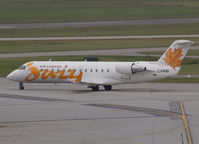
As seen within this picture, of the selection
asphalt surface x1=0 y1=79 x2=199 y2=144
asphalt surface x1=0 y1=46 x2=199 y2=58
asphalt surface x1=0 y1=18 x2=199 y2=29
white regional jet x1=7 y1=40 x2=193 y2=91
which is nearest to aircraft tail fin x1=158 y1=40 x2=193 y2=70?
white regional jet x1=7 y1=40 x2=193 y2=91

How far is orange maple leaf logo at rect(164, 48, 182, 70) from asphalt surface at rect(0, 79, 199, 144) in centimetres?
261

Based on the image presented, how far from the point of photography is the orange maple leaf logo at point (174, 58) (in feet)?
154

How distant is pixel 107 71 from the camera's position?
160ft

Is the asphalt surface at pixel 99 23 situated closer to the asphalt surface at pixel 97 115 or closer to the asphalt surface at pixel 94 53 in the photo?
the asphalt surface at pixel 94 53

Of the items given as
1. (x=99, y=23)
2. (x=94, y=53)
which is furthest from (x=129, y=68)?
(x=99, y=23)

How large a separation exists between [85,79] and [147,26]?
200 ft

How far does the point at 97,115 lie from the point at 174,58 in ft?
47.9

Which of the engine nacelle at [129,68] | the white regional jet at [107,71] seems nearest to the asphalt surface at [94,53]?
the white regional jet at [107,71]

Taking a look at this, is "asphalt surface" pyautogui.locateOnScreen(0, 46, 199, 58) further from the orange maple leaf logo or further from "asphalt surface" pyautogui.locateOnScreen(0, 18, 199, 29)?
"asphalt surface" pyautogui.locateOnScreen(0, 18, 199, 29)

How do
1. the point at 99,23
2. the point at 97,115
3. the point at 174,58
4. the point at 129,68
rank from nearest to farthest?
the point at 97,115 < the point at 174,58 < the point at 129,68 < the point at 99,23

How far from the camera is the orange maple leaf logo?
46.9m

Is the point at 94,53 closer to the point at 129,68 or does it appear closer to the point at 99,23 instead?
the point at 129,68

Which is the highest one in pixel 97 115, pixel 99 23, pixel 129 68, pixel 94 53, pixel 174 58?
pixel 99 23

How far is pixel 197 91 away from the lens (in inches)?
1871
